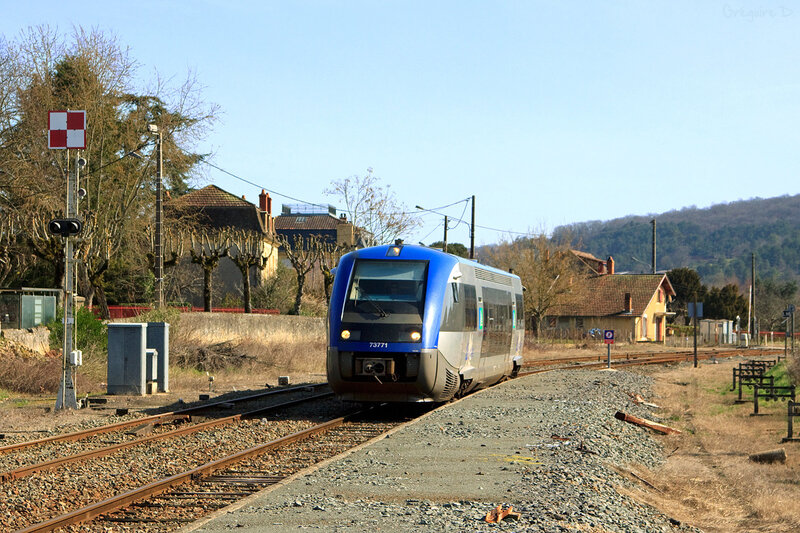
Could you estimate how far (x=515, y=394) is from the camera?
22297mm

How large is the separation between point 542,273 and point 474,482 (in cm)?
5613

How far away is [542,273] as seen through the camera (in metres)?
65.5

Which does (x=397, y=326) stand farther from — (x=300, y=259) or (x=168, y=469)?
(x=300, y=259)

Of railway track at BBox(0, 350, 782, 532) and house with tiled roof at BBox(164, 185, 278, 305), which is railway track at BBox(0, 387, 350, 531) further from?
house with tiled roof at BBox(164, 185, 278, 305)

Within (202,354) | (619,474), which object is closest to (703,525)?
(619,474)

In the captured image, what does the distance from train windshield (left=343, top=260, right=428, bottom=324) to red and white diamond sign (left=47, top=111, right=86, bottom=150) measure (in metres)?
6.15

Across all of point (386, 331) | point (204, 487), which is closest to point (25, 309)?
point (386, 331)

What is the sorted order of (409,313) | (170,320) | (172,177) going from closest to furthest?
(409,313), (170,320), (172,177)

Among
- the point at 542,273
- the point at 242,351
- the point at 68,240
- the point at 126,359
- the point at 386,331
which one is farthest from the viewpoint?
the point at 542,273

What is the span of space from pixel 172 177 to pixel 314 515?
127 feet

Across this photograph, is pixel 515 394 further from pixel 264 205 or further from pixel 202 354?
pixel 264 205

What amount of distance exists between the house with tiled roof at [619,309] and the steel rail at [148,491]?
6296 centimetres

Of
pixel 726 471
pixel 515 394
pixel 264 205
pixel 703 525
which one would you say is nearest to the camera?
pixel 703 525

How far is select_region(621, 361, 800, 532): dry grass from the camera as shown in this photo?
10.6 meters
